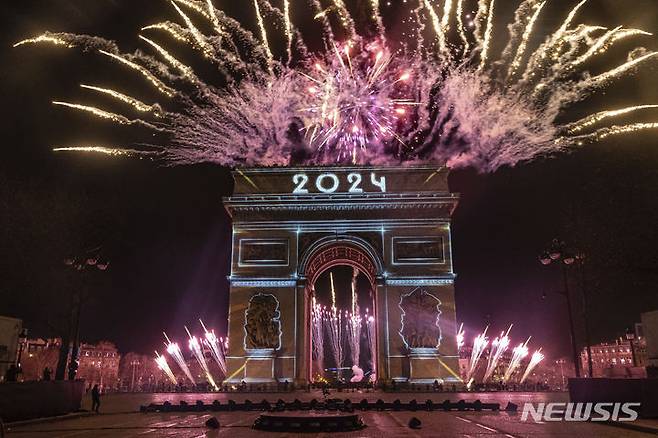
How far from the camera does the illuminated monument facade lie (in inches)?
1193

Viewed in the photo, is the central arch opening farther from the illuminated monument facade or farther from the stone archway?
the illuminated monument facade

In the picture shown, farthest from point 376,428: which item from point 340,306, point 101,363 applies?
point 101,363

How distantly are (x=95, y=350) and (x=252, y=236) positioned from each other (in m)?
80.9

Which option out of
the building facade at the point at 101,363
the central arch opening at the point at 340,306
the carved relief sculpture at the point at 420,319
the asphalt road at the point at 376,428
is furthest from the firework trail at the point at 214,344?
the building facade at the point at 101,363

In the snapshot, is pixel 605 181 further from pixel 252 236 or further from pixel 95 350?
pixel 95 350

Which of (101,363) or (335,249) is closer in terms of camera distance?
(335,249)

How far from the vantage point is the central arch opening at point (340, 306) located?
3447 centimetres

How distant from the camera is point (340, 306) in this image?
58469mm

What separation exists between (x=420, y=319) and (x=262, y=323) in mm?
9345

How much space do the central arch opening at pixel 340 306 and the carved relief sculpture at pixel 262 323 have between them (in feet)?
10.5

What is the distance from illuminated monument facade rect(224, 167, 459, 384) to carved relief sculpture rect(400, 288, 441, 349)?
0.06 metres

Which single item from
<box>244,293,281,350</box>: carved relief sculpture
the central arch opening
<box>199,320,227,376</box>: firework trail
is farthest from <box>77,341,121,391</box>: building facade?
<box>244,293,281,350</box>: carved relief sculpture

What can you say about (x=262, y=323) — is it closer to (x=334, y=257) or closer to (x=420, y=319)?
(x=334, y=257)

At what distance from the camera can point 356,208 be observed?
3288cm
